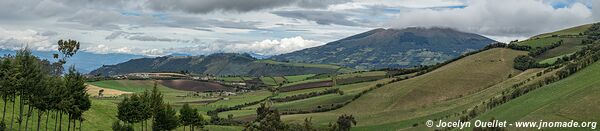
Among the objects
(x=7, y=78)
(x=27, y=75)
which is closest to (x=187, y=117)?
(x=27, y=75)

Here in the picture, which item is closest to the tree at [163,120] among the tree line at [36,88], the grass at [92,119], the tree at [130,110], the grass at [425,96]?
the tree at [130,110]

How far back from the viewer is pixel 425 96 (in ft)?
417

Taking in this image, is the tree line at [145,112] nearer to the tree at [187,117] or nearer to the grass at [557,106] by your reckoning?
the tree at [187,117]

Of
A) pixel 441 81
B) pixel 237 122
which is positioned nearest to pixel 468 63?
pixel 441 81

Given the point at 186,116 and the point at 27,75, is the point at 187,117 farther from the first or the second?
the point at 27,75

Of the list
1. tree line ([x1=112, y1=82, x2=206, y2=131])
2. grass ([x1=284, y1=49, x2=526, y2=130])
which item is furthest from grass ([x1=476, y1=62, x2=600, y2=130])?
tree line ([x1=112, y1=82, x2=206, y2=131])

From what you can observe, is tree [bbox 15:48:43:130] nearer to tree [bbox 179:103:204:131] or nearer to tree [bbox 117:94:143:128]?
tree [bbox 117:94:143:128]

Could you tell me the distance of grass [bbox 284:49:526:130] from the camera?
4003 inches

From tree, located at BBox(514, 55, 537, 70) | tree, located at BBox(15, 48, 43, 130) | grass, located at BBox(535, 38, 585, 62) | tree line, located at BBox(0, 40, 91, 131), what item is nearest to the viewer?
tree line, located at BBox(0, 40, 91, 131)

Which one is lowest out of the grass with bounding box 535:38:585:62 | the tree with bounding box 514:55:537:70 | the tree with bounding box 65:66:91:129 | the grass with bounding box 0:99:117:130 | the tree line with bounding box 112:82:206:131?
the grass with bounding box 0:99:117:130

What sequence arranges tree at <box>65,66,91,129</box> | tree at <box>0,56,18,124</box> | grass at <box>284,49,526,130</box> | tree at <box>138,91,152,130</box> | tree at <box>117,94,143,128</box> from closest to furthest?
tree at <box>0,56,18,124</box>
tree at <box>65,66,91,129</box>
tree at <box>117,94,143,128</box>
tree at <box>138,91,152,130</box>
grass at <box>284,49,526,130</box>

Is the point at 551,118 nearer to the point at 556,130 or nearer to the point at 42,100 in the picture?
the point at 556,130

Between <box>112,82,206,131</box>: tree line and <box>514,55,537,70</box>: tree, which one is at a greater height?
<box>514,55,537,70</box>: tree

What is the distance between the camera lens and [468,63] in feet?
534
